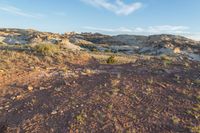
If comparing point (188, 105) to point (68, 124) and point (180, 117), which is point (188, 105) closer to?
point (180, 117)

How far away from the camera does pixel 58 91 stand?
12172 millimetres

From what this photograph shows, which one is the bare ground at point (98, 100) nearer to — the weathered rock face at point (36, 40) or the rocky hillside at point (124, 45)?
the weathered rock face at point (36, 40)

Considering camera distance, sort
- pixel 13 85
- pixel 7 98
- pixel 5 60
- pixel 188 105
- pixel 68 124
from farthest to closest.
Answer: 1. pixel 5 60
2. pixel 13 85
3. pixel 7 98
4. pixel 188 105
5. pixel 68 124

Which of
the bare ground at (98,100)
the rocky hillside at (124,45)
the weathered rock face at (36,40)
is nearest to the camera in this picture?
the bare ground at (98,100)

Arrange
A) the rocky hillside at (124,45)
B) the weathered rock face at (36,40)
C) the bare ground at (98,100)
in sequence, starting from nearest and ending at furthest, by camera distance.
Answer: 1. the bare ground at (98,100)
2. the weathered rock face at (36,40)
3. the rocky hillside at (124,45)

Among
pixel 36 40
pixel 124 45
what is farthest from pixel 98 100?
pixel 124 45

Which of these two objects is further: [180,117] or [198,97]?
[198,97]

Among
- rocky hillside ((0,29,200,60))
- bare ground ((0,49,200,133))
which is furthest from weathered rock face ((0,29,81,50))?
bare ground ((0,49,200,133))

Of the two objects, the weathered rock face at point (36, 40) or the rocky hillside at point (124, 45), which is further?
the rocky hillside at point (124, 45)

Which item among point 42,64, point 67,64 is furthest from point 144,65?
point 42,64

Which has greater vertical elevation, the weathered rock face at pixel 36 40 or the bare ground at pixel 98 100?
the bare ground at pixel 98 100

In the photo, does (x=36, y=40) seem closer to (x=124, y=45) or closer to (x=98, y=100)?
(x=124, y=45)

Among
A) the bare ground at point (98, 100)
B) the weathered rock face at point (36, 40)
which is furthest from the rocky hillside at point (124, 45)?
the bare ground at point (98, 100)

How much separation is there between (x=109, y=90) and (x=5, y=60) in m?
7.55
